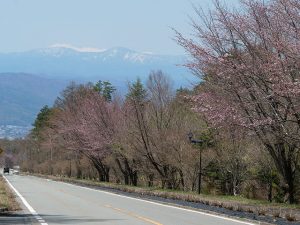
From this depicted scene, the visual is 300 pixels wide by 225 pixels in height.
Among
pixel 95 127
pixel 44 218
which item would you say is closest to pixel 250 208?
pixel 44 218

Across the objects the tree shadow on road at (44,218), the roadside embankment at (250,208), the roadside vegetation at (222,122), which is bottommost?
the tree shadow on road at (44,218)

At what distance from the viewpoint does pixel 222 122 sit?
836 inches

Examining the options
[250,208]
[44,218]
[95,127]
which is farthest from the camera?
[95,127]

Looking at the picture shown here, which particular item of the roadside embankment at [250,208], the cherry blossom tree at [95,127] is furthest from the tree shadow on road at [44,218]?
the cherry blossom tree at [95,127]

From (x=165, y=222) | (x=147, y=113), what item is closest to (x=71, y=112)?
(x=147, y=113)

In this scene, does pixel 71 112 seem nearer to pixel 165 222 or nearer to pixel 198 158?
pixel 198 158

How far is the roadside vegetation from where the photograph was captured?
1948cm

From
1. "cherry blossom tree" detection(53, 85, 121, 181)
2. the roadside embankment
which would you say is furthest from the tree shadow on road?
"cherry blossom tree" detection(53, 85, 121, 181)

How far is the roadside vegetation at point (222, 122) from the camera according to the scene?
19484 millimetres

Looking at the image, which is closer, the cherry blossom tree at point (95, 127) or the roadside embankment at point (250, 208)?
the roadside embankment at point (250, 208)

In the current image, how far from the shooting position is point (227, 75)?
68.5 ft

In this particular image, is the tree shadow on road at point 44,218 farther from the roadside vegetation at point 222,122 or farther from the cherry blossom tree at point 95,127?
the cherry blossom tree at point 95,127

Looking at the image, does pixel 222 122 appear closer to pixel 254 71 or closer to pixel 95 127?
→ pixel 254 71

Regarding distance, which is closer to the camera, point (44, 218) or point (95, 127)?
point (44, 218)
